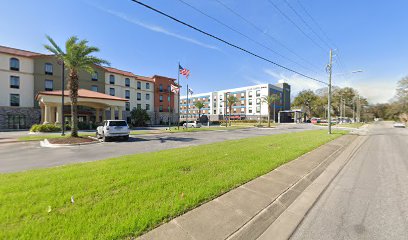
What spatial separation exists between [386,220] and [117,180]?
6.46m

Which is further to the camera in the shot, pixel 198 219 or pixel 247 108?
pixel 247 108

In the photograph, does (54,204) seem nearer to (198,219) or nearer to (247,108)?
(198,219)

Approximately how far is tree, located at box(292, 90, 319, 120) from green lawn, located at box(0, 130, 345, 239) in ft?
A: 310

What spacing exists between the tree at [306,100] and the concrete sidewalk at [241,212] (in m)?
94.8

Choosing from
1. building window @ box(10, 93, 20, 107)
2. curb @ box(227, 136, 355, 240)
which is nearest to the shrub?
building window @ box(10, 93, 20, 107)

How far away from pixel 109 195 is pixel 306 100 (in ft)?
327

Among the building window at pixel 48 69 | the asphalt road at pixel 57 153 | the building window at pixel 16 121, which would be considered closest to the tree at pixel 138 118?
the building window at pixel 48 69

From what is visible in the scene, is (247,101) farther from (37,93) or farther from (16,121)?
(16,121)

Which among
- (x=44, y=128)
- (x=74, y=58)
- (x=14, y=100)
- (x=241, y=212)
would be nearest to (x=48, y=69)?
(x=14, y=100)

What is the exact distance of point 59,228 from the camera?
299cm

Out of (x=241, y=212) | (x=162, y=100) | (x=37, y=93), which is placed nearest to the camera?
(x=241, y=212)

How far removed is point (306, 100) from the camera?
8856 cm

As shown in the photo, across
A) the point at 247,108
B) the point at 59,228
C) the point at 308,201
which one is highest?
the point at 247,108

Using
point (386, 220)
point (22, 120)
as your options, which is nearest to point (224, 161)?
point (386, 220)
